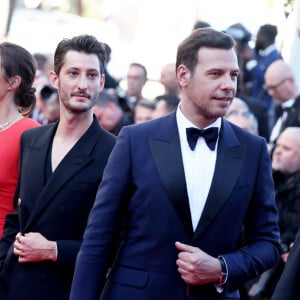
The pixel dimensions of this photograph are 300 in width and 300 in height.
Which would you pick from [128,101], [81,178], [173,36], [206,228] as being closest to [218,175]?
[206,228]

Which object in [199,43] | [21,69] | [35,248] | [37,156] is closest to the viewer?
[199,43]

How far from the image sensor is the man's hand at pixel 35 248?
5.82m

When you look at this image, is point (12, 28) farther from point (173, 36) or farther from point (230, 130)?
point (230, 130)

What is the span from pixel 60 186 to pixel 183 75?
1091mm

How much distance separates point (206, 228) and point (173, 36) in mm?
22878

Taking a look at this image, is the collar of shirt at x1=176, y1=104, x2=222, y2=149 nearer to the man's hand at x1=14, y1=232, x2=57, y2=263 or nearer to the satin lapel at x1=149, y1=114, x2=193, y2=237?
the satin lapel at x1=149, y1=114, x2=193, y2=237

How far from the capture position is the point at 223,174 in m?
5.03

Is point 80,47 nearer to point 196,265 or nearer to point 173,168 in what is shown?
point 173,168

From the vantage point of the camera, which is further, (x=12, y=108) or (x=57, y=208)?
(x=12, y=108)

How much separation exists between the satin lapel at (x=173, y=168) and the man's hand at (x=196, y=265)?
0.33 ft

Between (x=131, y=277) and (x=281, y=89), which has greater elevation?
(x=281, y=89)

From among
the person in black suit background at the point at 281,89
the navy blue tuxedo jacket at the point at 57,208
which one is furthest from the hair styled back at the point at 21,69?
the person in black suit background at the point at 281,89

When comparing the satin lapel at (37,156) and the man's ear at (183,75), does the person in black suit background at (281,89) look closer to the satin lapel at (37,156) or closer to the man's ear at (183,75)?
the satin lapel at (37,156)

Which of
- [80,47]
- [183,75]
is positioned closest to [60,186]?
[80,47]
